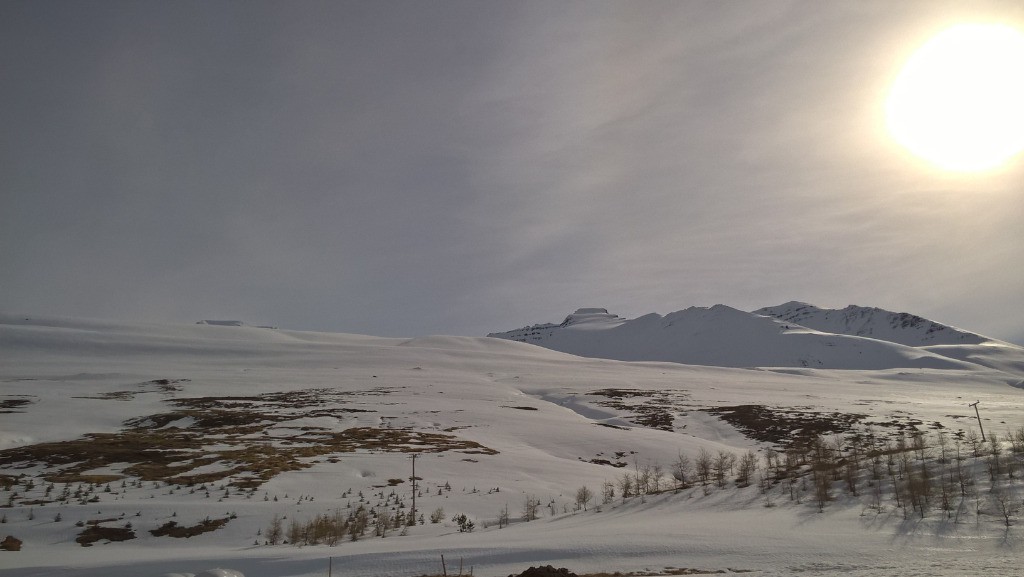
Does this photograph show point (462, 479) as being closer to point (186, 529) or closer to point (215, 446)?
point (186, 529)

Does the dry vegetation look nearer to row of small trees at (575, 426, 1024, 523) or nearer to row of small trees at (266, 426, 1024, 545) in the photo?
row of small trees at (266, 426, 1024, 545)

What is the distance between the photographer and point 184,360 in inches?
3620

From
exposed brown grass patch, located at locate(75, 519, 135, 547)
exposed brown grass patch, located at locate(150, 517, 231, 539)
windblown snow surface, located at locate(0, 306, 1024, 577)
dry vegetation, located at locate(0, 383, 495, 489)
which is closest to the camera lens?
windblown snow surface, located at locate(0, 306, 1024, 577)

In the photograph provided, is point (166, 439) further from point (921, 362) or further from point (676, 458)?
point (921, 362)

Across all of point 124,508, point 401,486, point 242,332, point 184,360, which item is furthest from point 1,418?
point 242,332

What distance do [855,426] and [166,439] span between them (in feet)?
170

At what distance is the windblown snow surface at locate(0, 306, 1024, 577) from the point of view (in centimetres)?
884

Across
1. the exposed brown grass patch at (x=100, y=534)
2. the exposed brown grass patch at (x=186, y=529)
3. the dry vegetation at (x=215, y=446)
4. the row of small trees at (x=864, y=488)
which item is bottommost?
the dry vegetation at (x=215, y=446)

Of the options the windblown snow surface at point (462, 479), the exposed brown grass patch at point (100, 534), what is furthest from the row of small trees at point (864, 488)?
the exposed brown grass patch at point (100, 534)

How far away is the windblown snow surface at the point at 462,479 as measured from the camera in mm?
8836

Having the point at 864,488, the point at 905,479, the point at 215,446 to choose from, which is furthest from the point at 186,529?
the point at 905,479

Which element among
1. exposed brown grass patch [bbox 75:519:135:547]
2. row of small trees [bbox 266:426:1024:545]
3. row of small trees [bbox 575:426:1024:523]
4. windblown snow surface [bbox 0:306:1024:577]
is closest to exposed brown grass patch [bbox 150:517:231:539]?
windblown snow surface [bbox 0:306:1024:577]

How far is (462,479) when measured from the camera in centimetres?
2144

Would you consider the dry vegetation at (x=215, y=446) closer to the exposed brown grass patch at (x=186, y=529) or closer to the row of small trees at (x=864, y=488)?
the exposed brown grass patch at (x=186, y=529)
